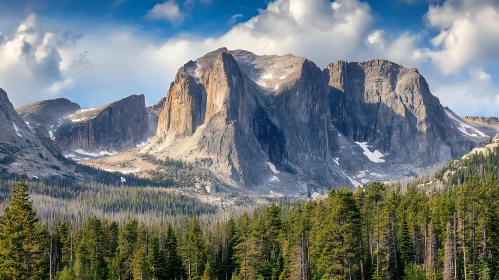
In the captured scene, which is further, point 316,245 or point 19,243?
point 316,245

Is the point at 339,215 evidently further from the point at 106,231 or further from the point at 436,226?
the point at 106,231

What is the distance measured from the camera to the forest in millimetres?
64062

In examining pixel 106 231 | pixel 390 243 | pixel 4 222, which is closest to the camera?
pixel 4 222

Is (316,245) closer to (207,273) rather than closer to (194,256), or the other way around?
(207,273)

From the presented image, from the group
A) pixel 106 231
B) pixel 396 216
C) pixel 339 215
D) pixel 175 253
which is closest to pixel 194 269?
pixel 175 253

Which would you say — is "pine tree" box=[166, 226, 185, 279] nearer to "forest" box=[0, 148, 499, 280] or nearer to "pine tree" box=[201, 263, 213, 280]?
"forest" box=[0, 148, 499, 280]

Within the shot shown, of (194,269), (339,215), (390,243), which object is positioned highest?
(339,215)

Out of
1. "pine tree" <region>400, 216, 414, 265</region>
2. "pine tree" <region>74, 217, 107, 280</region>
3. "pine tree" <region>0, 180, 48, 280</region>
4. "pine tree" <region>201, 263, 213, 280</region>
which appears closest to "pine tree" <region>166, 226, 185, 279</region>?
"pine tree" <region>201, 263, 213, 280</region>

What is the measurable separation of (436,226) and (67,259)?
241 feet

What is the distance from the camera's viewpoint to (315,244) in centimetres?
8769

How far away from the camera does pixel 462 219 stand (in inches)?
3115

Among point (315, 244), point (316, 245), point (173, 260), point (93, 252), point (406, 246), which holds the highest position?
point (316, 245)

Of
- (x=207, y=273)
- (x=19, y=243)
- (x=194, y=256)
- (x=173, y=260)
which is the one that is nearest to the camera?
(x=19, y=243)

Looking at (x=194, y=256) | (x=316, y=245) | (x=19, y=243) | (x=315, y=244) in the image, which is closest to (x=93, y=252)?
(x=194, y=256)
